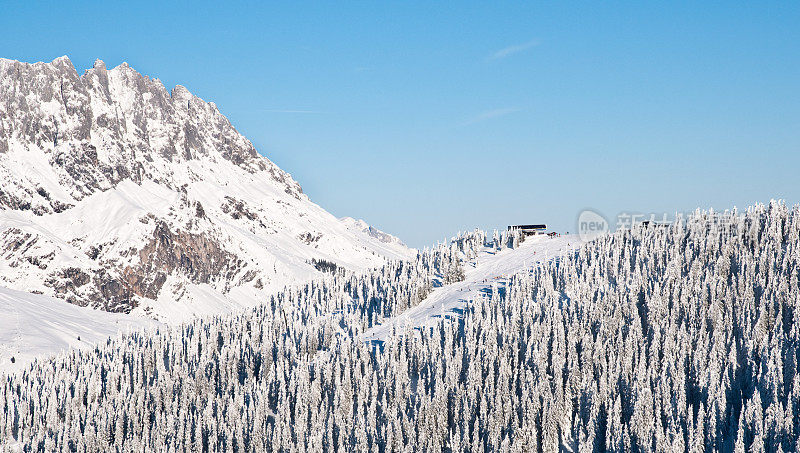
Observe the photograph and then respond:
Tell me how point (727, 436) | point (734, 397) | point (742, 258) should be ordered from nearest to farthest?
point (727, 436) → point (734, 397) → point (742, 258)

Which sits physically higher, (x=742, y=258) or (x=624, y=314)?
(x=742, y=258)

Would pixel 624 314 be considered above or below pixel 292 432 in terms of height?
above

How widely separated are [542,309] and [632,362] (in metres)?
32.2

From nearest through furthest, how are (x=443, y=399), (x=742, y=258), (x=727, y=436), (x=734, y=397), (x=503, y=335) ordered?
1. (x=727, y=436)
2. (x=734, y=397)
3. (x=443, y=399)
4. (x=503, y=335)
5. (x=742, y=258)

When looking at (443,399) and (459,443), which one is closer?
(459,443)

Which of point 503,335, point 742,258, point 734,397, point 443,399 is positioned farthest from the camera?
point 742,258

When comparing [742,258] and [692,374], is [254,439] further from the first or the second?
[742,258]

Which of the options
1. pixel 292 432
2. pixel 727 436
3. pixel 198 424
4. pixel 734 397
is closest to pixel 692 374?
pixel 734 397

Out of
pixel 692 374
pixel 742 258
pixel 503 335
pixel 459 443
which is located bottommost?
pixel 459 443

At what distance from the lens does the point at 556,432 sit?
500 ft

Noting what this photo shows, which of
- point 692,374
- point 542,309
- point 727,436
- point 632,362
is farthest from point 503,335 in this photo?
point 727,436

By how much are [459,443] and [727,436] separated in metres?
47.7

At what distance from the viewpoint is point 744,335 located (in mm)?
166625

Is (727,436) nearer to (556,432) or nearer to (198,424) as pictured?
(556,432)
